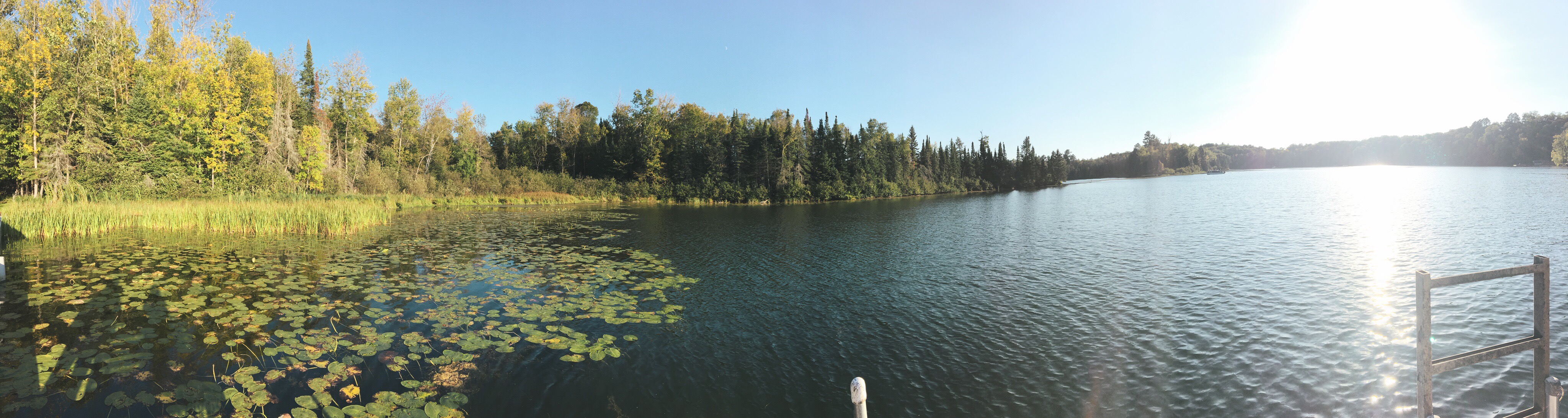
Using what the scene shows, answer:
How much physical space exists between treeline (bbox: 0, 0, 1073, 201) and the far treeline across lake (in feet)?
0.42

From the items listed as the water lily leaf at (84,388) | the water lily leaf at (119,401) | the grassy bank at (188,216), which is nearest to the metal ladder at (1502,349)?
the water lily leaf at (119,401)

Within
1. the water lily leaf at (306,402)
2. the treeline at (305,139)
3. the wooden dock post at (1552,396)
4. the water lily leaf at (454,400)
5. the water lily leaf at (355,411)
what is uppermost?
the treeline at (305,139)

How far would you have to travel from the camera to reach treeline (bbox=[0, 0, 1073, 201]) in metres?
27.8

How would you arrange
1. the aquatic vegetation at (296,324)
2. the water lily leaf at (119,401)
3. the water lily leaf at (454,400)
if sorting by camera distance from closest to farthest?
the water lily leaf at (119,401)
the aquatic vegetation at (296,324)
the water lily leaf at (454,400)

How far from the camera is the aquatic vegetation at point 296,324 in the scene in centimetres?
682

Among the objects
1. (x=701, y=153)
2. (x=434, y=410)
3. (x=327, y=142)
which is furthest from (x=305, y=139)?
(x=434, y=410)

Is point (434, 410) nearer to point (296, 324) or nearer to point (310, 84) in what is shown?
point (296, 324)

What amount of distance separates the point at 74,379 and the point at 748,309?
10465 millimetres

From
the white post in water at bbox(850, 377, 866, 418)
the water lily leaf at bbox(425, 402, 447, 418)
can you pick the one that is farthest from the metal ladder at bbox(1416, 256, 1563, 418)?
the water lily leaf at bbox(425, 402, 447, 418)

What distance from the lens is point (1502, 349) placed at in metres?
5.39

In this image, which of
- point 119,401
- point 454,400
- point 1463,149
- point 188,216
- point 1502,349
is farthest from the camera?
point 1463,149

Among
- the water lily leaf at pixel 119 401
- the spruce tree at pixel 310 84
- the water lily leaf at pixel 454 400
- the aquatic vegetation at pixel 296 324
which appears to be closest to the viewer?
the water lily leaf at pixel 119 401

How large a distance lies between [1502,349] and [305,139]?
6002cm

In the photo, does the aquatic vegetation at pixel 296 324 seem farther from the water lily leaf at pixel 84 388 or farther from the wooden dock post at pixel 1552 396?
the wooden dock post at pixel 1552 396
